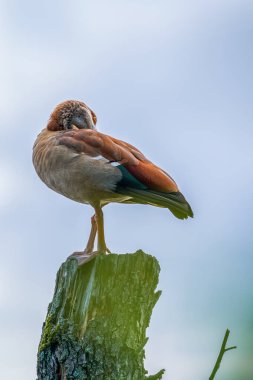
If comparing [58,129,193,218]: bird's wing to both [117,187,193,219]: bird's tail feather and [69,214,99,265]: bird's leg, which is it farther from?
[69,214,99,265]: bird's leg

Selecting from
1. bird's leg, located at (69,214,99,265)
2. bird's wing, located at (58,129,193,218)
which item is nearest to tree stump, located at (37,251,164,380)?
bird's leg, located at (69,214,99,265)

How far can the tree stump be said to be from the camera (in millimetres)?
5641

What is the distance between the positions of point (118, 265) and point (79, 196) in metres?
1.42

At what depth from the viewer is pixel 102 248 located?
7188mm

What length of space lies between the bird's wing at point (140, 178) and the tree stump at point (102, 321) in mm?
853

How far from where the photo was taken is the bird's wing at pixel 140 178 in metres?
6.79

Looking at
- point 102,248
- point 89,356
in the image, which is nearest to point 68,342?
point 89,356

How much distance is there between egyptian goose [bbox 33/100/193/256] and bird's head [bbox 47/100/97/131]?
28.1 inches

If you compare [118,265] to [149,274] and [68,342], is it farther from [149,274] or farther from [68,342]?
[68,342]

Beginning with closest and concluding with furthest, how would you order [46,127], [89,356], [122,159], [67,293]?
[89,356] → [67,293] → [122,159] → [46,127]

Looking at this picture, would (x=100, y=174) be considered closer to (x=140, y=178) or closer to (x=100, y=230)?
(x=140, y=178)

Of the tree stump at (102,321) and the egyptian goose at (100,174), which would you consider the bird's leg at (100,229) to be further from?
the tree stump at (102,321)

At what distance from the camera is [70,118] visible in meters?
8.45

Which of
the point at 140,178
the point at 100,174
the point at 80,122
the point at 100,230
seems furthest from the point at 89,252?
the point at 80,122
